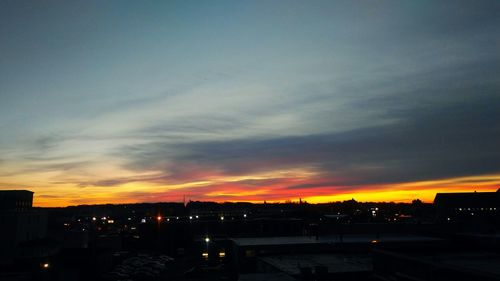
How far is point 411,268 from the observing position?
26688 mm

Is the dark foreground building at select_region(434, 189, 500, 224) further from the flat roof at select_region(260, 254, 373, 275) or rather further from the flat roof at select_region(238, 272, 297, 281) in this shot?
the flat roof at select_region(238, 272, 297, 281)

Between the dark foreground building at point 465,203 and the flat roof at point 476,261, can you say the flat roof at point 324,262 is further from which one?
the dark foreground building at point 465,203

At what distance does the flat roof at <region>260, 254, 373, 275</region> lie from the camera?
37844mm

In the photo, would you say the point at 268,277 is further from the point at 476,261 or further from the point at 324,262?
the point at 476,261

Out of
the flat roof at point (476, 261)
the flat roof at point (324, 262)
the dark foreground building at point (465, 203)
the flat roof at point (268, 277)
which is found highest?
the dark foreground building at point (465, 203)

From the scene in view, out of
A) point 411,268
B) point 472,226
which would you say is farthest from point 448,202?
point 411,268

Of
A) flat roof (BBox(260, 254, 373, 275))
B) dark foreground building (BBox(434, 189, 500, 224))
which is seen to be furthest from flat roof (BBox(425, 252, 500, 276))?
dark foreground building (BBox(434, 189, 500, 224))

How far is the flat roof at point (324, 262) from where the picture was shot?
3784cm

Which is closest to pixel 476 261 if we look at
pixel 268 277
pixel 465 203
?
pixel 268 277

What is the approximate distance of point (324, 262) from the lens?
42688 millimetres

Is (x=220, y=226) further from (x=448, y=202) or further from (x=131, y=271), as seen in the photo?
(x=448, y=202)

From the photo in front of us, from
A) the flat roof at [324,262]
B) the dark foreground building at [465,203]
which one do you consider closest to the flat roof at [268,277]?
the flat roof at [324,262]

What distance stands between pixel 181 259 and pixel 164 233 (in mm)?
10548

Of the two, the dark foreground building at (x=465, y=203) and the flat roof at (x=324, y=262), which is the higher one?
the dark foreground building at (x=465, y=203)
